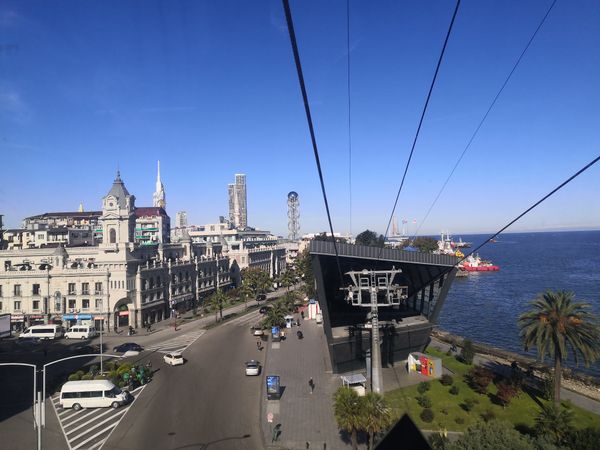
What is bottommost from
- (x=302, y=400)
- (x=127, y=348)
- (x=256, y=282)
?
(x=302, y=400)

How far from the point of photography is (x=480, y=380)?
112ft

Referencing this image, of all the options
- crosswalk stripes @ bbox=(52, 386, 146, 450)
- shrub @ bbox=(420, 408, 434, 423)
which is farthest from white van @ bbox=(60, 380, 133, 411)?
shrub @ bbox=(420, 408, 434, 423)

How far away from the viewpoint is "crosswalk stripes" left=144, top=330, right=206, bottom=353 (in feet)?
170

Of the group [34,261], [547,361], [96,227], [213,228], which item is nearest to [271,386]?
[547,361]

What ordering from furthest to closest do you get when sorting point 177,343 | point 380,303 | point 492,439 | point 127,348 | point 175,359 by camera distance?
point 177,343 → point 127,348 → point 175,359 → point 380,303 → point 492,439

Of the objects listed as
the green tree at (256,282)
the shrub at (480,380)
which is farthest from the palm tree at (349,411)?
the green tree at (256,282)

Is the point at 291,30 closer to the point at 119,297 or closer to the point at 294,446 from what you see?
the point at 294,446

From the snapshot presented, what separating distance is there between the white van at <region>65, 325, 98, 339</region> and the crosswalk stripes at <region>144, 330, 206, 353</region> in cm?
Answer: 1276

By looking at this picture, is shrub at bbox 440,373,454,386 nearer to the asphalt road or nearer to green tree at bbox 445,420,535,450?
the asphalt road

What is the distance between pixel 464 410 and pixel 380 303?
1150 centimetres

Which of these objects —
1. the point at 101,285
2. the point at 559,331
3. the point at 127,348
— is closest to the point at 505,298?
the point at 559,331

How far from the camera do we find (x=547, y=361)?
48.6m

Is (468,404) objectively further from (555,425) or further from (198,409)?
(198,409)

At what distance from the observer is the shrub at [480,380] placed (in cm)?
3378
